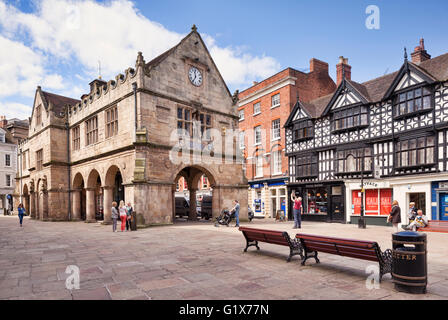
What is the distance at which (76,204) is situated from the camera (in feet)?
82.4

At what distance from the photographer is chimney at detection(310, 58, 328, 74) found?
3206cm

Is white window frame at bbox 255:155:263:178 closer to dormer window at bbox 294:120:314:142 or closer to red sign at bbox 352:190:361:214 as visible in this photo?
dormer window at bbox 294:120:314:142

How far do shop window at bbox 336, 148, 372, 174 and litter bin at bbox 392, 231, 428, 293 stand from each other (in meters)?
16.6

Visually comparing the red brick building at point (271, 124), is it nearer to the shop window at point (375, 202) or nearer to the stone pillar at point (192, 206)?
the shop window at point (375, 202)

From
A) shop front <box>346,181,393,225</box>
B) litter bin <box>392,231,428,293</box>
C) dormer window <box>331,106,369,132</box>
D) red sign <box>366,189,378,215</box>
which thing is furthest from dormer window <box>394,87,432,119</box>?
litter bin <box>392,231,428,293</box>

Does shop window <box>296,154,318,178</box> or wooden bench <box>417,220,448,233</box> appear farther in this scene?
shop window <box>296,154,318,178</box>

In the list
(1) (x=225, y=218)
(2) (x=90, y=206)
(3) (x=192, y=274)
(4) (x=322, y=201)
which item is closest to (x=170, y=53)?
(1) (x=225, y=218)

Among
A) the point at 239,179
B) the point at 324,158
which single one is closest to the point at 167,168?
the point at 239,179

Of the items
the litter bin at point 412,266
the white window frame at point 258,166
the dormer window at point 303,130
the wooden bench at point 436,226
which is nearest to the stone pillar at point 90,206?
the white window frame at point 258,166

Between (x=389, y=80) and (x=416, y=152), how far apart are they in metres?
6.05

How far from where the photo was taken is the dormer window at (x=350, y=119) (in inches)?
861

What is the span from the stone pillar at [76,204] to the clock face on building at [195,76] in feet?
44.2

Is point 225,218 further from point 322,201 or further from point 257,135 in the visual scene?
point 257,135
